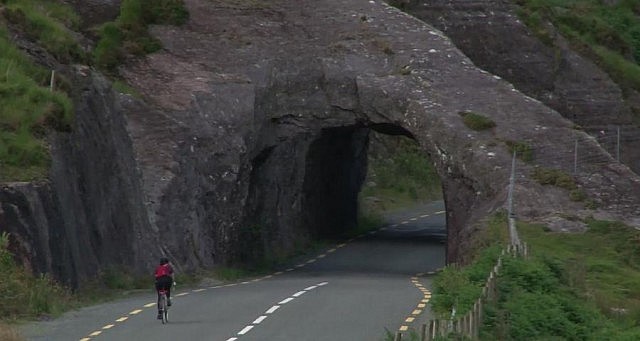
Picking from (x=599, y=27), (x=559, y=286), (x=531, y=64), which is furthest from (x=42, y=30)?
(x=599, y=27)

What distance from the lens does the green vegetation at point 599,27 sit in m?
65.4

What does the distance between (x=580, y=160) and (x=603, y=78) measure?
15.6 meters

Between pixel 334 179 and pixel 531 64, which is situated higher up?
pixel 531 64

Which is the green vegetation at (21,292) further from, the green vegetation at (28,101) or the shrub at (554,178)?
the shrub at (554,178)

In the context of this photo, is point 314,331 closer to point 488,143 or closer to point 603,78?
point 488,143

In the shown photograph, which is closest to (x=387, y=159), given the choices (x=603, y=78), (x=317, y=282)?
(x=603, y=78)

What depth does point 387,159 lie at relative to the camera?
83500 millimetres

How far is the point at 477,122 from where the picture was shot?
49.9m

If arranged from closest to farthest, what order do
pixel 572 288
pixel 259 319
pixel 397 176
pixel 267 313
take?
pixel 259 319 < pixel 267 313 < pixel 572 288 < pixel 397 176

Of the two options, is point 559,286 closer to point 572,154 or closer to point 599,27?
point 572,154

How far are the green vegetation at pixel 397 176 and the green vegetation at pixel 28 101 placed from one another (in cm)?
3529

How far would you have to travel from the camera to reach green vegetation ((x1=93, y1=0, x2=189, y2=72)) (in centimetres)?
5172

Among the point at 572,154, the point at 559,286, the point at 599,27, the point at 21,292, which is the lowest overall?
the point at 559,286

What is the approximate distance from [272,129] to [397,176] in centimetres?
2912
